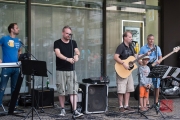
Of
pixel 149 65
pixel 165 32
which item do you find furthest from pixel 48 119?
pixel 165 32

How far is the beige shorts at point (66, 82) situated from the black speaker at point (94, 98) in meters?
0.43

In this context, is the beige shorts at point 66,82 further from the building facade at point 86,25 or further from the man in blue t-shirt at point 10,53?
the building facade at point 86,25

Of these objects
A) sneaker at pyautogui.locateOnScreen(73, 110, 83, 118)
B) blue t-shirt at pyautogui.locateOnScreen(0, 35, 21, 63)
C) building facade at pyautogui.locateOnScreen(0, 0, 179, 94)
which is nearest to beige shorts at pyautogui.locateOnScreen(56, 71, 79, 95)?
sneaker at pyautogui.locateOnScreen(73, 110, 83, 118)

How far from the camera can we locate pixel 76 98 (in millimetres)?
6910

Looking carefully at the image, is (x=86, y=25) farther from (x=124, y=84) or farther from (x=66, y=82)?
(x=66, y=82)

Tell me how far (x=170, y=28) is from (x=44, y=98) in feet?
17.8

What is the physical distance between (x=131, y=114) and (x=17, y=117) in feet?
8.33

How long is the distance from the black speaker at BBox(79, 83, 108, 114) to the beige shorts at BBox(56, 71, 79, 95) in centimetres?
43

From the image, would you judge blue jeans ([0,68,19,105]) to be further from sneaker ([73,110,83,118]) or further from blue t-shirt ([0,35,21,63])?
sneaker ([73,110,83,118])

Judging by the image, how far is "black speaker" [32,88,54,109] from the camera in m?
7.68

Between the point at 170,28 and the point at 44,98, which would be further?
the point at 170,28

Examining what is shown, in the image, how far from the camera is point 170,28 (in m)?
11.0

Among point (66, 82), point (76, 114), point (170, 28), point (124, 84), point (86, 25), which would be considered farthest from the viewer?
point (170, 28)

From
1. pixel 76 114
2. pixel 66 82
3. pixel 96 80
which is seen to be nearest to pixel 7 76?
pixel 66 82
